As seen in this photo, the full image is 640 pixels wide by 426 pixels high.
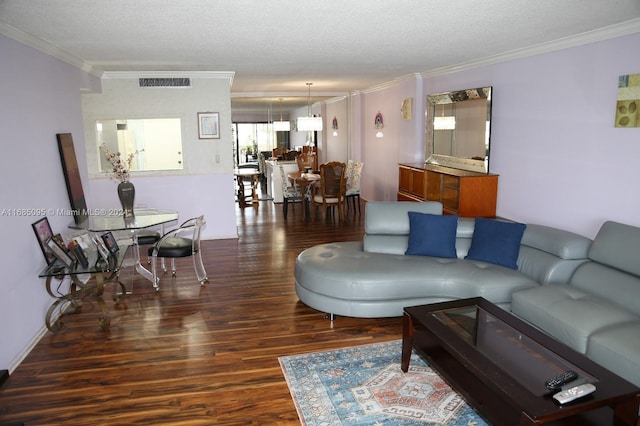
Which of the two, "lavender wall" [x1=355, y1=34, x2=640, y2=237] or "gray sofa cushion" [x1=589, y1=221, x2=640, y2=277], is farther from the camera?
"lavender wall" [x1=355, y1=34, x2=640, y2=237]

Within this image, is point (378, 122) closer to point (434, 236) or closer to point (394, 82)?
point (394, 82)

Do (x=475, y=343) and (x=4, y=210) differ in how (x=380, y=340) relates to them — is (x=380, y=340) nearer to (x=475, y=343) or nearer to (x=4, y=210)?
(x=475, y=343)

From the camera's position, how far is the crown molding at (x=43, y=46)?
138 inches

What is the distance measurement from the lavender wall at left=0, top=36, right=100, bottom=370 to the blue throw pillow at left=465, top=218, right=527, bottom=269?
3850mm

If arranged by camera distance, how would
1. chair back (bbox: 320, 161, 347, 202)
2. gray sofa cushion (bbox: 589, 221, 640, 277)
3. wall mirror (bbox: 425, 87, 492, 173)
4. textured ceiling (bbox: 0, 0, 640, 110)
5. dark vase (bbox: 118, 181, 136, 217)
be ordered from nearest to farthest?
textured ceiling (bbox: 0, 0, 640, 110), gray sofa cushion (bbox: 589, 221, 640, 277), dark vase (bbox: 118, 181, 136, 217), wall mirror (bbox: 425, 87, 492, 173), chair back (bbox: 320, 161, 347, 202)

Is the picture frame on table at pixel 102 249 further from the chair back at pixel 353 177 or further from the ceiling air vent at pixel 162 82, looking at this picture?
the chair back at pixel 353 177

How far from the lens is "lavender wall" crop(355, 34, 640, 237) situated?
3.87 m

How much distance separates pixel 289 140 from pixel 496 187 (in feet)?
46.0

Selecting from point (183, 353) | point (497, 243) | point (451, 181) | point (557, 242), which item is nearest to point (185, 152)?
point (451, 181)

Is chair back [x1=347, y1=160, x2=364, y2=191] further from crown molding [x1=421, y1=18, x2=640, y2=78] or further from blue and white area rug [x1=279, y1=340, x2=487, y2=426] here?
blue and white area rug [x1=279, y1=340, x2=487, y2=426]

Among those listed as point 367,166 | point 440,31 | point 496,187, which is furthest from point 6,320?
point 367,166

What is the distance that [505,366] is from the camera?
2559 mm

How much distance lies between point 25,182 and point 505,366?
149 inches

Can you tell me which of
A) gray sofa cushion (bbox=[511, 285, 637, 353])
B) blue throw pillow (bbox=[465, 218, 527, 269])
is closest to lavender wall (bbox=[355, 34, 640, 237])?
blue throw pillow (bbox=[465, 218, 527, 269])
